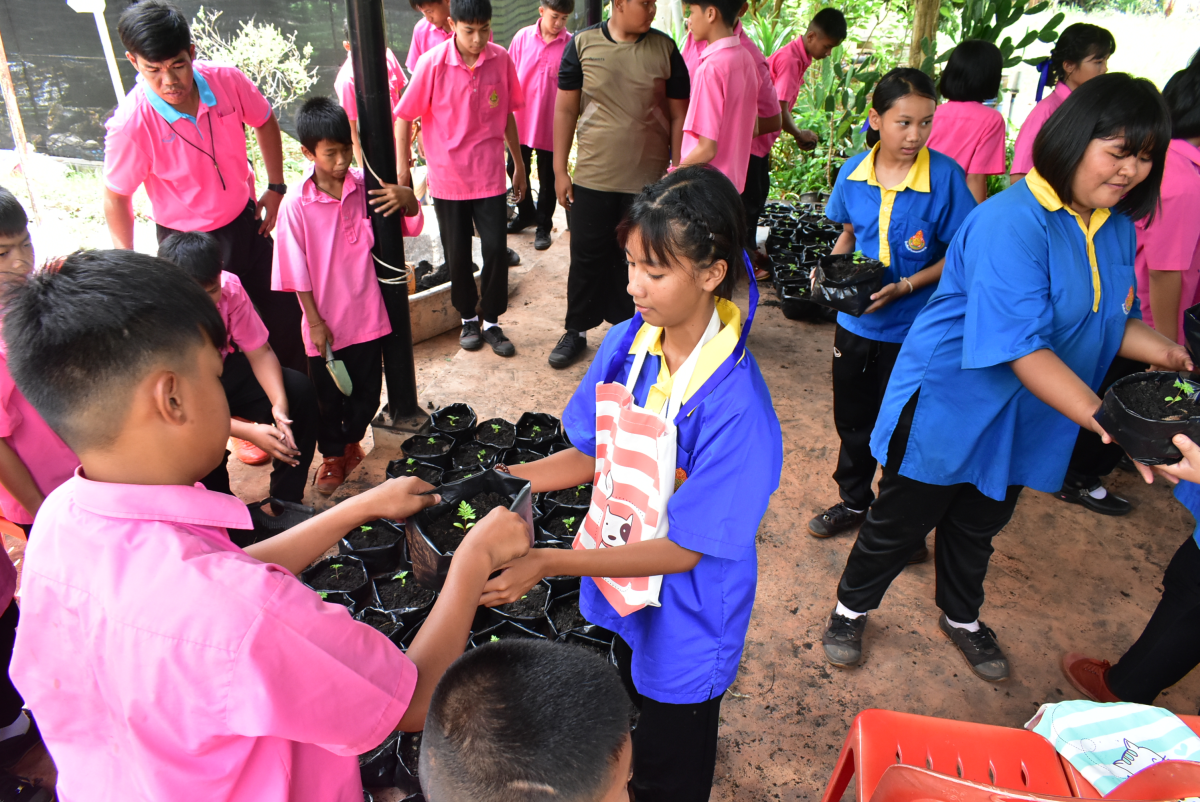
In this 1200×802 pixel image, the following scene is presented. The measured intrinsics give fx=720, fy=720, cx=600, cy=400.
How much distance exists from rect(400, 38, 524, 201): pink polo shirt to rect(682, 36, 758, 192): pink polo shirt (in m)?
1.13

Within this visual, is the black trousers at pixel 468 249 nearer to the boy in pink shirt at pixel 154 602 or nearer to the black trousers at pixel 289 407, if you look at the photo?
the black trousers at pixel 289 407

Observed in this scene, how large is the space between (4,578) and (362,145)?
201cm

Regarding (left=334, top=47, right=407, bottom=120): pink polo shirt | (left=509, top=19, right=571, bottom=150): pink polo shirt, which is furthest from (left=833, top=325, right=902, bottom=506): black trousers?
(left=509, top=19, right=571, bottom=150): pink polo shirt

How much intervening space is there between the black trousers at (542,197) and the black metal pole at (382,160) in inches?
101

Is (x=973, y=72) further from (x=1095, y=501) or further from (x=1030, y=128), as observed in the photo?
(x=1095, y=501)

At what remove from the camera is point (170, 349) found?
0.97 meters

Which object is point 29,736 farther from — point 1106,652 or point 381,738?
point 1106,652

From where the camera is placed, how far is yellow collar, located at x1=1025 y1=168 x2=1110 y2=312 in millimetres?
1779

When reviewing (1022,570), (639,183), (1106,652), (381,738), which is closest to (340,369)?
(639,183)

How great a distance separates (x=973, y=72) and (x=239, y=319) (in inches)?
140

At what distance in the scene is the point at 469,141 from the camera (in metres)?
4.05

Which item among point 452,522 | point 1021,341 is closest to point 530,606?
point 452,522

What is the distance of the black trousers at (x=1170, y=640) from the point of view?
193cm

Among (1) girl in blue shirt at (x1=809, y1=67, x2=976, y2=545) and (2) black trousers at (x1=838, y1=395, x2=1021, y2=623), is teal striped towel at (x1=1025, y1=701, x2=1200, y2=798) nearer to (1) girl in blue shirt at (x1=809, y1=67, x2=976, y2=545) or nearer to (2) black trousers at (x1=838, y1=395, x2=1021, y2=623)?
(2) black trousers at (x1=838, y1=395, x2=1021, y2=623)
